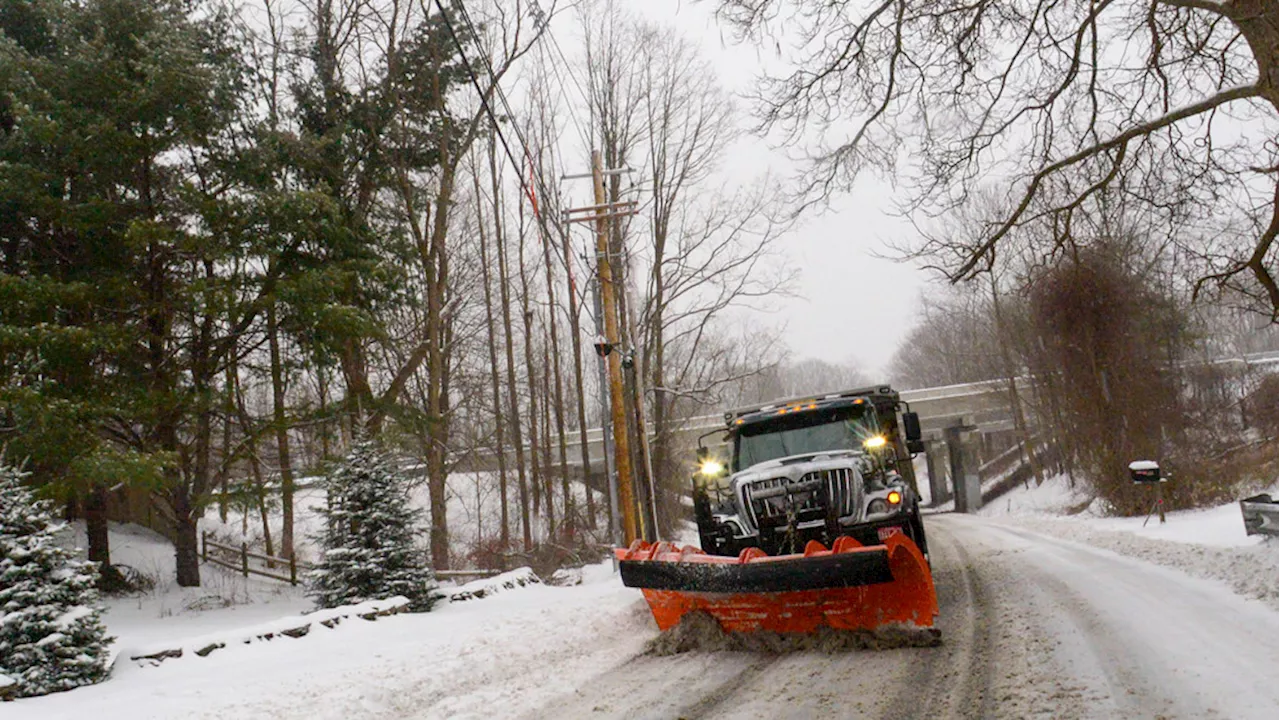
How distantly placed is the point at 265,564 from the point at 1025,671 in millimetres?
21753

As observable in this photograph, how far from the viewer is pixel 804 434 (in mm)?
9719

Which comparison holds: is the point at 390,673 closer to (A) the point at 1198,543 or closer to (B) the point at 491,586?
(B) the point at 491,586

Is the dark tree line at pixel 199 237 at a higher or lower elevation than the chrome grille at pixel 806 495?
higher

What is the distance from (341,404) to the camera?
58.3 feet

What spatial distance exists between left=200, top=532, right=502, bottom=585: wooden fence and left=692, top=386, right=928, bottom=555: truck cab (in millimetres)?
9444

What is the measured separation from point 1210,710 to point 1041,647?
1.87 metres

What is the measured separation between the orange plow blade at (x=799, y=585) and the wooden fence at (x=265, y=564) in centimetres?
1075

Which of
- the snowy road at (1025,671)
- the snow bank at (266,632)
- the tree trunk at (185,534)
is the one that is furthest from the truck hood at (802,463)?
→ the tree trunk at (185,534)

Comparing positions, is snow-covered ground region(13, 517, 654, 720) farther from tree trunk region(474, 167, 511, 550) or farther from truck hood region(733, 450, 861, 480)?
tree trunk region(474, 167, 511, 550)

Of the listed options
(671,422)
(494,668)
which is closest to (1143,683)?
(494,668)

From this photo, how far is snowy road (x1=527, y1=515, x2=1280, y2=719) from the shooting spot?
4965 mm

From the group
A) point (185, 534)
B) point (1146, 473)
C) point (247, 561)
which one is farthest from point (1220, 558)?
point (247, 561)

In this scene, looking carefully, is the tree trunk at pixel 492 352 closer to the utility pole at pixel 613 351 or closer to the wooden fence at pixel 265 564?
the wooden fence at pixel 265 564

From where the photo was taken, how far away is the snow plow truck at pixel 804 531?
6.76m
